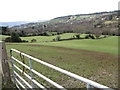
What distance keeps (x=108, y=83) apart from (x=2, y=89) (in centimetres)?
430

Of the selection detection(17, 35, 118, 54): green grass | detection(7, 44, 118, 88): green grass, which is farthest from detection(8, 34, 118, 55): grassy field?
detection(7, 44, 118, 88): green grass

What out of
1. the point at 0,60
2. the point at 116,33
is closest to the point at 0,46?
the point at 0,60

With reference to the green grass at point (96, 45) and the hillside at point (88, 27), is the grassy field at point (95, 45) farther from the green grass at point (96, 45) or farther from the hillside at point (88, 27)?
the hillside at point (88, 27)

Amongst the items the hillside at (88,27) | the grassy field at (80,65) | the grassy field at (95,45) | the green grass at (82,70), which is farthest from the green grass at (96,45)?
the hillside at (88,27)

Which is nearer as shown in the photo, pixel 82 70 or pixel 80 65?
pixel 82 70

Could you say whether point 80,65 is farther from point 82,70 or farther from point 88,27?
point 88,27

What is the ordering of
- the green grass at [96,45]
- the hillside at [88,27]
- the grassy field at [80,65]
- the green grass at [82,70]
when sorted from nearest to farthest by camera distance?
the green grass at [82,70] → the grassy field at [80,65] → the green grass at [96,45] → the hillside at [88,27]

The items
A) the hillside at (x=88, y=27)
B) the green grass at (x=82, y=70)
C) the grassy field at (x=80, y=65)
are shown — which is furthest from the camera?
the hillside at (x=88, y=27)

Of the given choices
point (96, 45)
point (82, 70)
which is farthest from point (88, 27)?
point (82, 70)

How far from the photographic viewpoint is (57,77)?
7.32 meters

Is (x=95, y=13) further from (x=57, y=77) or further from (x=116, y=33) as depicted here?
(x=57, y=77)

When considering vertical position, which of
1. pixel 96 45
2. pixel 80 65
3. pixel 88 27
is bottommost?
pixel 96 45

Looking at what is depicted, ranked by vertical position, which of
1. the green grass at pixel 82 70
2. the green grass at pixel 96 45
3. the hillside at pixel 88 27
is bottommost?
the green grass at pixel 96 45

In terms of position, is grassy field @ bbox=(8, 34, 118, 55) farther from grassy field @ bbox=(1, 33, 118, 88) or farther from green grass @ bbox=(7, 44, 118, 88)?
green grass @ bbox=(7, 44, 118, 88)
